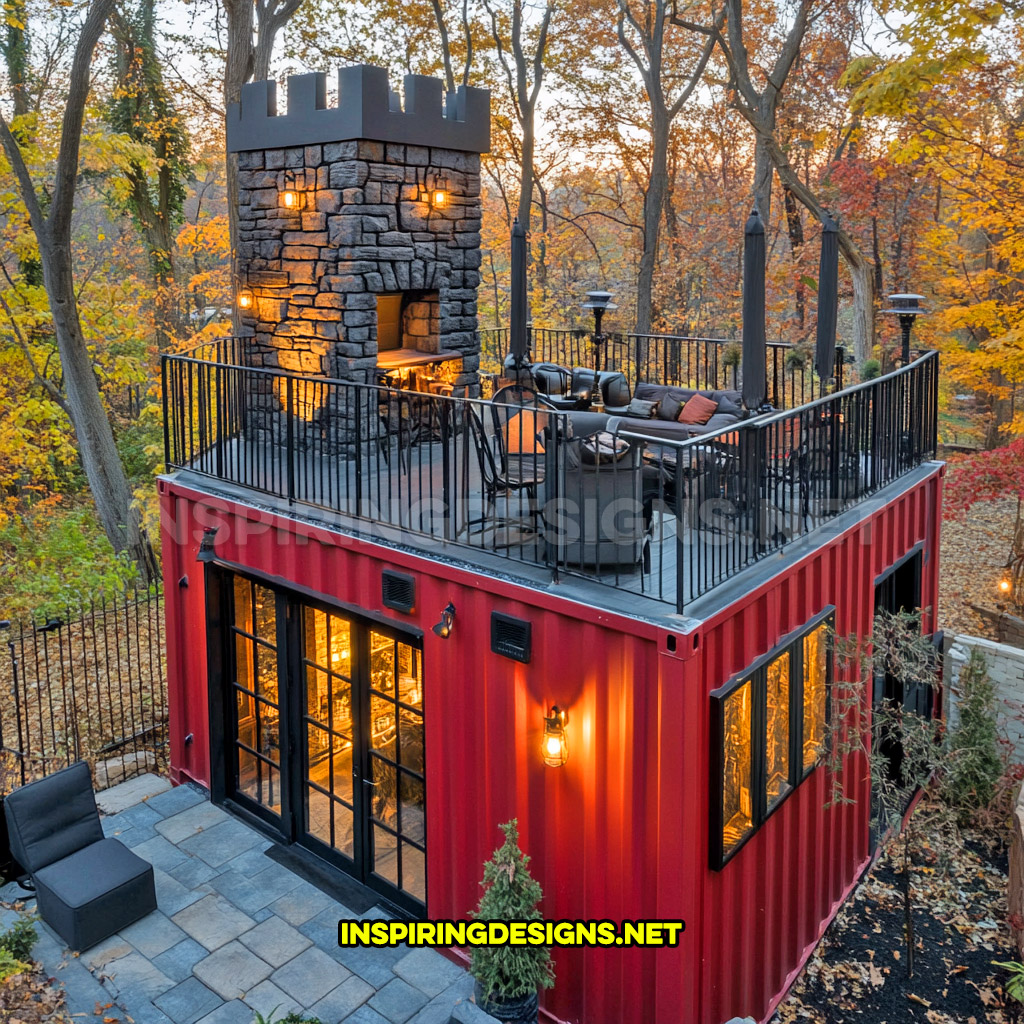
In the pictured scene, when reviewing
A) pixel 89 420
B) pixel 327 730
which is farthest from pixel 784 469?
pixel 89 420

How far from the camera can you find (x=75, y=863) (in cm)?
612

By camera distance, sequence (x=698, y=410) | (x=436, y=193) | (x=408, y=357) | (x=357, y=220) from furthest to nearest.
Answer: (x=698, y=410) → (x=408, y=357) → (x=436, y=193) → (x=357, y=220)

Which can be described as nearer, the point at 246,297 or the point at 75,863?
the point at 75,863

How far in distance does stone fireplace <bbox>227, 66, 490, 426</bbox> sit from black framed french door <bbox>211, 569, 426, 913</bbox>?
2.48 metres

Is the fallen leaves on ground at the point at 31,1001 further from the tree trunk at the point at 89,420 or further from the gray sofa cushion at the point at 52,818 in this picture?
the tree trunk at the point at 89,420

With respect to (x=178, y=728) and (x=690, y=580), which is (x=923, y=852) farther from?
(x=178, y=728)

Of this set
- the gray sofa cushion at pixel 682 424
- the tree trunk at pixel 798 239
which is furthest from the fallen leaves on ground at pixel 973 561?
the tree trunk at pixel 798 239

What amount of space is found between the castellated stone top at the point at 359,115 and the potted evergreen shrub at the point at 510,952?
5797 mm

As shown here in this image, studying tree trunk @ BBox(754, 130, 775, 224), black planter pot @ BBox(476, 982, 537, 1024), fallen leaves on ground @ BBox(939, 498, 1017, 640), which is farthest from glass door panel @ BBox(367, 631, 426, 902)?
tree trunk @ BBox(754, 130, 775, 224)

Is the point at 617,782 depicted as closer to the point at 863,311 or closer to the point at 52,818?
the point at 52,818

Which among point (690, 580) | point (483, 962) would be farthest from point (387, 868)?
point (690, 580)

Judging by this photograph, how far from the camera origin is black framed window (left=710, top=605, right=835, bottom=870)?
4609 millimetres

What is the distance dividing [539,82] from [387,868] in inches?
615

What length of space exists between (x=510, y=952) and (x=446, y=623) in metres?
1.74
